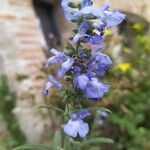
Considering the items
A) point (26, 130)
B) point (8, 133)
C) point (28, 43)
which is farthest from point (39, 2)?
point (8, 133)

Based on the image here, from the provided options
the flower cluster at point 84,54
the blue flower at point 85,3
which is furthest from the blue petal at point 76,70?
the blue flower at point 85,3

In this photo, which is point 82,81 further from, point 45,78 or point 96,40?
point 45,78

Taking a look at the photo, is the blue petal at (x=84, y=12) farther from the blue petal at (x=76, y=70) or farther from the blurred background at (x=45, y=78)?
the blurred background at (x=45, y=78)

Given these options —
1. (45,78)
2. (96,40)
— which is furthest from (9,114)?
(96,40)

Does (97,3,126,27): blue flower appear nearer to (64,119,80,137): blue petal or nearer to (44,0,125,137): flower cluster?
(44,0,125,137): flower cluster

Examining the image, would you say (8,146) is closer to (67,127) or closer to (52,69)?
(52,69)

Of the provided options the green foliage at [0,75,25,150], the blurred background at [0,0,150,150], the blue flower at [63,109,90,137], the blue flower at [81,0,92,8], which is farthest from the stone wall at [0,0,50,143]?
the blue flower at [81,0,92,8]
